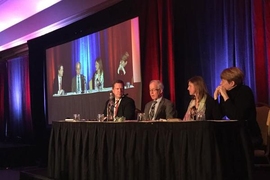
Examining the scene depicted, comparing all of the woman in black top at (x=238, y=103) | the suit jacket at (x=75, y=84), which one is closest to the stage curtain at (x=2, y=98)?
the suit jacket at (x=75, y=84)

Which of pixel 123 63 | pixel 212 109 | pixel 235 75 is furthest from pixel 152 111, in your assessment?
pixel 123 63

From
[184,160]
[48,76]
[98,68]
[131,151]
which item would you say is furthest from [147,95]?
[48,76]

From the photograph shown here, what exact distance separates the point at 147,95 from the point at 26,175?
1826 millimetres

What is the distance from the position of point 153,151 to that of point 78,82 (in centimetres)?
354

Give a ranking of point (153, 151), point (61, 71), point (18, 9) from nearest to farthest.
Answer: point (153, 151) → point (61, 71) → point (18, 9)

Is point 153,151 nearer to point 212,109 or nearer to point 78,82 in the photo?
point 212,109

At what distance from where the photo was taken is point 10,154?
6582 mm

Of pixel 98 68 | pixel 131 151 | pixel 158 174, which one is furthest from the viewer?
pixel 98 68

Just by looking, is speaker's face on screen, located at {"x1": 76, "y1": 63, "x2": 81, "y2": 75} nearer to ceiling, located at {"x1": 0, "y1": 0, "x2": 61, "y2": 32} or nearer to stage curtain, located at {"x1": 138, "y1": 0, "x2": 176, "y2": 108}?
ceiling, located at {"x1": 0, "y1": 0, "x2": 61, "y2": 32}

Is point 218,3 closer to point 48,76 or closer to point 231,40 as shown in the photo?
point 231,40

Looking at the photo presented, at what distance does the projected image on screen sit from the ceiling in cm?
84

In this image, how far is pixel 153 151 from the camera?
8.96 ft

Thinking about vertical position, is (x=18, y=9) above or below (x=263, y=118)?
above

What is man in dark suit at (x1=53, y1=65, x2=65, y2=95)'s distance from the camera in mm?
6543
